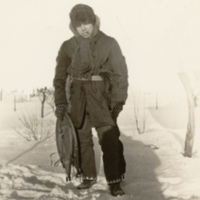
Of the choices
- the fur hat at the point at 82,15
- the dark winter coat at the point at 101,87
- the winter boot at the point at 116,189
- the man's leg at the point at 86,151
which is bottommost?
the winter boot at the point at 116,189

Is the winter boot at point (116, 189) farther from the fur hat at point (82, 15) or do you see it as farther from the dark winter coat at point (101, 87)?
the fur hat at point (82, 15)

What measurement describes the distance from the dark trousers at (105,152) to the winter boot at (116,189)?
4 centimetres

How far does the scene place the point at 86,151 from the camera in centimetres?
326

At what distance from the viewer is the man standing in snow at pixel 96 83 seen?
10.1 ft

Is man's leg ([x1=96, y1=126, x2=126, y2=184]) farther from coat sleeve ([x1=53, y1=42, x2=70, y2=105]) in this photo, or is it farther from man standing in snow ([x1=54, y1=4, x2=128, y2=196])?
coat sleeve ([x1=53, y1=42, x2=70, y2=105])

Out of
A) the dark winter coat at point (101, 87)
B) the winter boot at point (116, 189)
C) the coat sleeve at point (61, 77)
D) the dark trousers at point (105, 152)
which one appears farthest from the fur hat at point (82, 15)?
the winter boot at point (116, 189)

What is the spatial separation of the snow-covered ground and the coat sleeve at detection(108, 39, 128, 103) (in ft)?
3.22

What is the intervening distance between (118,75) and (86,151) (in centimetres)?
89

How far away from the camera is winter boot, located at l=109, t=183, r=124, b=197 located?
3.03 metres

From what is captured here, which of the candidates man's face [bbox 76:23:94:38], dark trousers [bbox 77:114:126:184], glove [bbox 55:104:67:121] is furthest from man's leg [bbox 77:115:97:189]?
man's face [bbox 76:23:94:38]

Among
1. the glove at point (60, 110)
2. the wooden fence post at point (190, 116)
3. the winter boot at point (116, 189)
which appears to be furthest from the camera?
the wooden fence post at point (190, 116)

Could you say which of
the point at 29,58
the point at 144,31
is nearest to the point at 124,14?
the point at 144,31

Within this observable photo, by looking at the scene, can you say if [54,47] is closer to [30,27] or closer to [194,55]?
[30,27]

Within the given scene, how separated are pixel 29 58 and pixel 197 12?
90.9 inches
